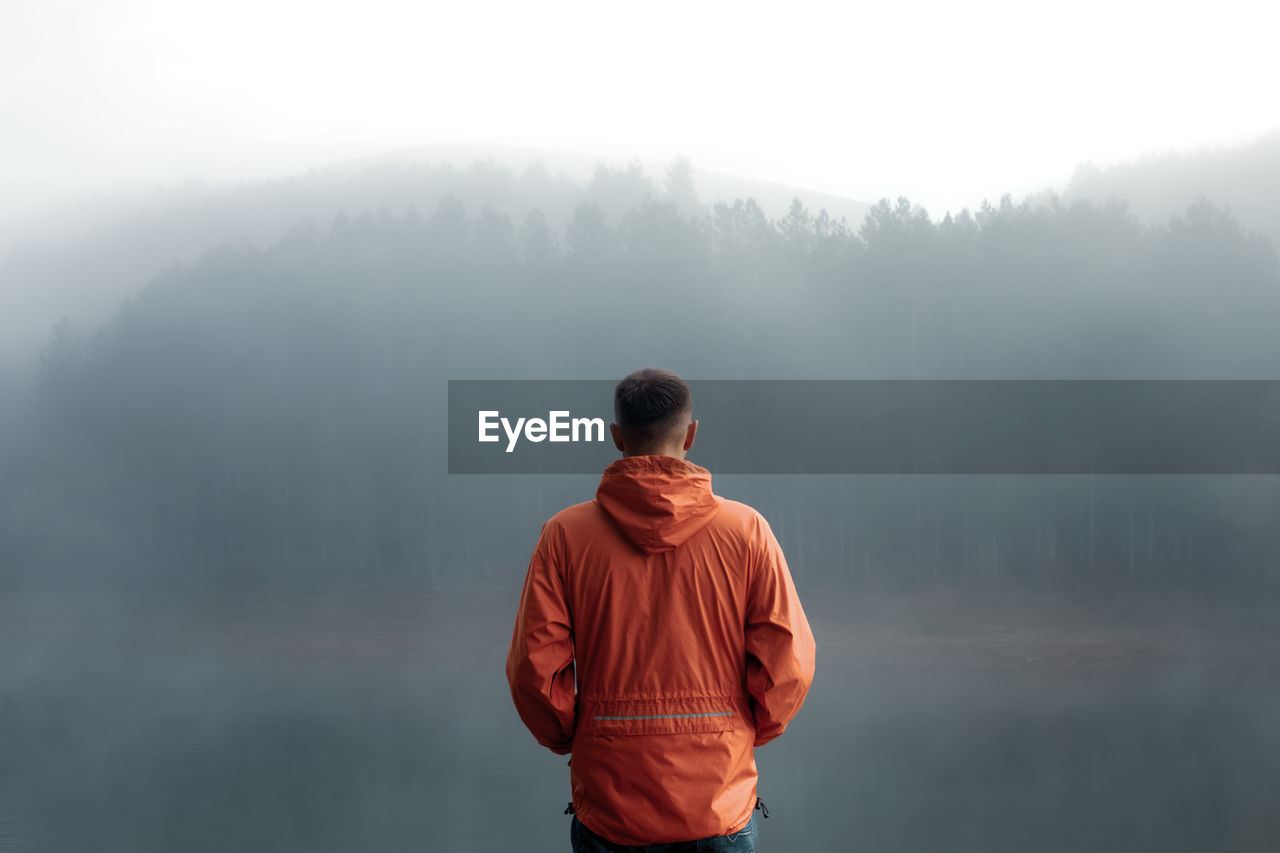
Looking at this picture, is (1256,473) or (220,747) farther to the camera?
(1256,473)

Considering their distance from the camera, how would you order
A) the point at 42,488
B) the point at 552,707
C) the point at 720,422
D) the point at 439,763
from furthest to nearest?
the point at 42,488 < the point at 720,422 < the point at 439,763 < the point at 552,707

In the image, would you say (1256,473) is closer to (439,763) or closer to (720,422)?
(720,422)

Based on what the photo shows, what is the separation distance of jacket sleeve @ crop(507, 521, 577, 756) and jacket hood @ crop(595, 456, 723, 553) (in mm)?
128

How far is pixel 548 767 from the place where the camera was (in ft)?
20.8

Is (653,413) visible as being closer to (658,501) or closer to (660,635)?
(658,501)

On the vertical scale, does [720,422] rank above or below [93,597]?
above

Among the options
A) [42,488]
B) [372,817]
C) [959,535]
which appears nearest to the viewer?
[372,817]

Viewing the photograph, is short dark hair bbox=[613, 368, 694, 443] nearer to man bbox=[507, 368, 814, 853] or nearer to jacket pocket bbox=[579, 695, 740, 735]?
man bbox=[507, 368, 814, 853]

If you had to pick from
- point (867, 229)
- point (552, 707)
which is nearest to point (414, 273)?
point (867, 229)

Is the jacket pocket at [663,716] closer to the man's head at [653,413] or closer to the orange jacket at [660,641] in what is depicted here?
the orange jacket at [660,641]

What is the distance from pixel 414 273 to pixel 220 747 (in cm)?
2370

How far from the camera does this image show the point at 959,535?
23.5 meters
